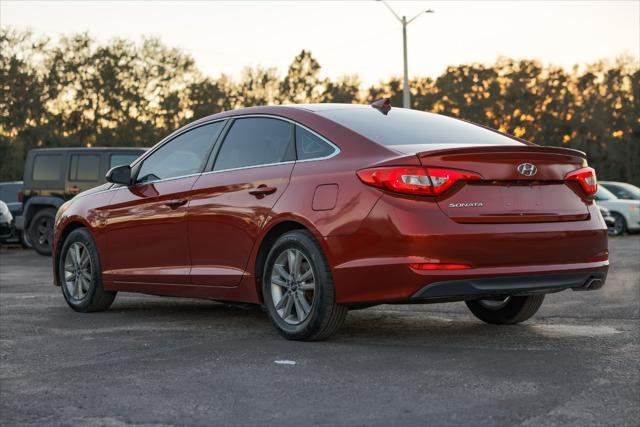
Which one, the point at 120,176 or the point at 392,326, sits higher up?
the point at 120,176

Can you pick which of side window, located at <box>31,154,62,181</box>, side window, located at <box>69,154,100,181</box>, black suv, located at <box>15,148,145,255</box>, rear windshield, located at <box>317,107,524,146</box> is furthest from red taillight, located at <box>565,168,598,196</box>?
side window, located at <box>31,154,62,181</box>

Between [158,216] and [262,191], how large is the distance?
1.40 meters

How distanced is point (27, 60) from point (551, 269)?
6093 cm

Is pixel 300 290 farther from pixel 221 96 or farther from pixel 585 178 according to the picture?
pixel 221 96

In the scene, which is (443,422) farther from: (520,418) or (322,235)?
(322,235)

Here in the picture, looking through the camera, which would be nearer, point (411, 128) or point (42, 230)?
point (411, 128)

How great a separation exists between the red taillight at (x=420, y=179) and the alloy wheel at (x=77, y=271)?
146 inches

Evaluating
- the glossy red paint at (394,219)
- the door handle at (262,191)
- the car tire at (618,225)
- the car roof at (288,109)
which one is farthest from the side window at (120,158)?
the car tire at (618,225)

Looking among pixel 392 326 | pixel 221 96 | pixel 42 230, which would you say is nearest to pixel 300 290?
pixel 392 326

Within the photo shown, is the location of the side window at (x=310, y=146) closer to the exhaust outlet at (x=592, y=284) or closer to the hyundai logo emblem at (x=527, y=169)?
the hyundai logo emblem at (x=527, y=169)

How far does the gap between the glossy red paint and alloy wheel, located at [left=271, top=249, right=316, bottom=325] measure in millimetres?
214

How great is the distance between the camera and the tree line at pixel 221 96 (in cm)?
6400

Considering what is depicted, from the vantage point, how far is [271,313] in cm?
680

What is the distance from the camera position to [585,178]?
655cm
